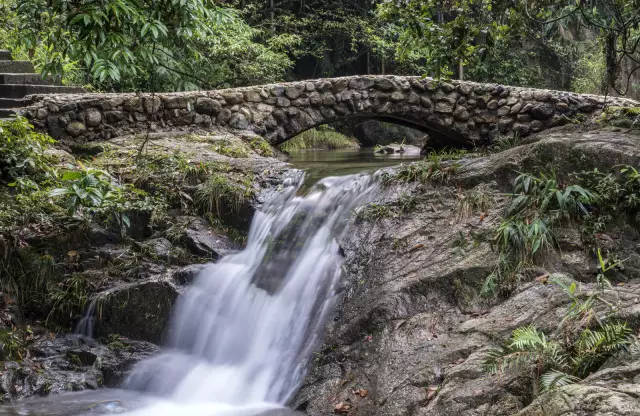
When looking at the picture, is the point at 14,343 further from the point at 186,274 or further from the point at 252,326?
the point at 252,326

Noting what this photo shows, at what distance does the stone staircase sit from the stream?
5.16 meters

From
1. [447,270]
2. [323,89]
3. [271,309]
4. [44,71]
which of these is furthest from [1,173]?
[323,89]

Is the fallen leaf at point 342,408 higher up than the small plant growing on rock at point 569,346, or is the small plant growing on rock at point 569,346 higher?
the small plant growing on rock at point 569,346

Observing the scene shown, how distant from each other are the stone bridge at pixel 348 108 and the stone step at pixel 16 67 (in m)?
2.01

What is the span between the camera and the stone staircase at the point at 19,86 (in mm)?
9252

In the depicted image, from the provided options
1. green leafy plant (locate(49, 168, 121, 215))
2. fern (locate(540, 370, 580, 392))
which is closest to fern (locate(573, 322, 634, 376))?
fern (locate(540, 370, 580, 392))

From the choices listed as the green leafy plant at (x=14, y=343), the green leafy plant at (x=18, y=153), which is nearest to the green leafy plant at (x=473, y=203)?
the green leafy plant at (x=14, y=343)

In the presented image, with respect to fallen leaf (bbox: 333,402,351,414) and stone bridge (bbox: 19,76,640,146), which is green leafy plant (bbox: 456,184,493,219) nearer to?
fallen leaf (bbox: 333,402,351,414)

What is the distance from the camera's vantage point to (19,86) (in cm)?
956

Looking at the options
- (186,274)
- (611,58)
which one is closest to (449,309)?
(186,274)

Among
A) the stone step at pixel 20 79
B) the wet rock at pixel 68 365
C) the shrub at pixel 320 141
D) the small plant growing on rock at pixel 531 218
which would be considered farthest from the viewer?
the shrub at pixel 320 141

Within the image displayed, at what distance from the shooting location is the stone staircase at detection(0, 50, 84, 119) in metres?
9.25

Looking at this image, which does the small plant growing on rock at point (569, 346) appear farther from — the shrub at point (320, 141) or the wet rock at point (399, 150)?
the shrub at point (320, 141)

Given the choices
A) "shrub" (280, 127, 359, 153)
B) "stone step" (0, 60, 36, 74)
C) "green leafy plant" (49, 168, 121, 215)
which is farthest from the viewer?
"shrub" (280, 127, 359, 153)
